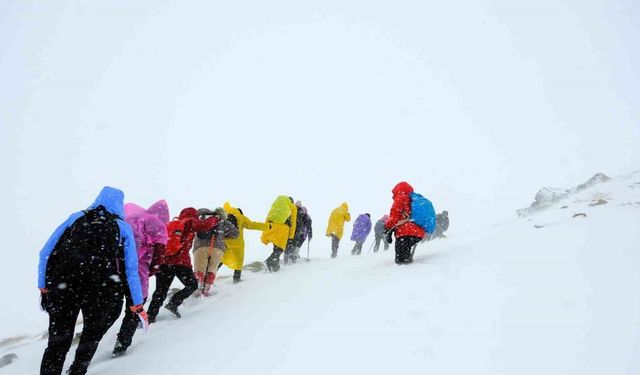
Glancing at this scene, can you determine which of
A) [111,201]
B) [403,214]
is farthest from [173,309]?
[403,214]

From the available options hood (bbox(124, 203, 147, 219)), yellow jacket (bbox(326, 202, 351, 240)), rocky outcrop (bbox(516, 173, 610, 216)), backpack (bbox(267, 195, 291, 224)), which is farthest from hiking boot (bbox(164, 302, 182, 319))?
rocky outcrop (bbox(516, 173, 610, 216))

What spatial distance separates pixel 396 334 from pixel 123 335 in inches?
156

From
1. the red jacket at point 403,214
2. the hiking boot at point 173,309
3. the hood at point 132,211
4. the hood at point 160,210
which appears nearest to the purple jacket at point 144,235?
the hood at point 132,211

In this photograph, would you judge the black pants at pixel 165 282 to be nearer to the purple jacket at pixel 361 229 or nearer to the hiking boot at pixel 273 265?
the hiking boot at pixel 273 265

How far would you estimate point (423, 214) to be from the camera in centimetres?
879

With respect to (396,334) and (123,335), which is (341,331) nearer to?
(396,334)

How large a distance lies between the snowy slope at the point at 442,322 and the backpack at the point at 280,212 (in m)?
3.52

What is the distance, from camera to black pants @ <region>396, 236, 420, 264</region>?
8.74m

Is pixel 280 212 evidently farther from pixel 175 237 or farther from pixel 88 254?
pixel 88 254

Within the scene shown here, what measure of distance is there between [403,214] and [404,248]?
0.76 meters

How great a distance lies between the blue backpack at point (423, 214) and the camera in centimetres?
877

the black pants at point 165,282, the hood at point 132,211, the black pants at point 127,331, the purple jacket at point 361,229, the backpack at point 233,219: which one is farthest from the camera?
the purple jacket at point 361,229

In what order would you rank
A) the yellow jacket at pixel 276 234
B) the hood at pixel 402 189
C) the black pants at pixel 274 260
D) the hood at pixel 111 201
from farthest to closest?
the black pants at pixel 274 260, the yellow jacket at pixel 276 234, the hood at pixel 402 189, the hood at pixel 111 201

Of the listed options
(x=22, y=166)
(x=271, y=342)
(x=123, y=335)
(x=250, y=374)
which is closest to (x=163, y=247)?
(x=123, y=335)
